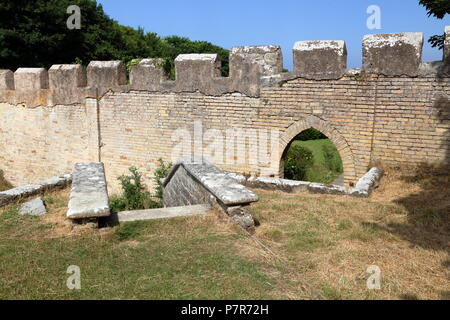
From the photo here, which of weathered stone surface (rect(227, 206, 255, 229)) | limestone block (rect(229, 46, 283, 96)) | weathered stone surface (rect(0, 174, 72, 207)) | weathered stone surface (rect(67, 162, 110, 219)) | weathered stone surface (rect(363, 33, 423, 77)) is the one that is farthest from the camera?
limestone block (rect(229, 46, 283, 96))

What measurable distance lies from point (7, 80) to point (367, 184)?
10.3 m

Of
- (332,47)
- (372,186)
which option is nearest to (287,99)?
(332,47)

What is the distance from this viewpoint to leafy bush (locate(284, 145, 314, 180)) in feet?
39.4

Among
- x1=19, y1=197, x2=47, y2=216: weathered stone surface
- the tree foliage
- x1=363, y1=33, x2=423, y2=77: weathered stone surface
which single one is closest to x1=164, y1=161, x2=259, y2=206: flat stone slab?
x1=19, y1=197, x2=47, y2=216: weathered stone surface

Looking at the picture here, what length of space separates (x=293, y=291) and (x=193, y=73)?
6.69 meters

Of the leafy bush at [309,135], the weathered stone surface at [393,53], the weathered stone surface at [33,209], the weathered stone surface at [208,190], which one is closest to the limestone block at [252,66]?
the weathered stone surface at [393,53]

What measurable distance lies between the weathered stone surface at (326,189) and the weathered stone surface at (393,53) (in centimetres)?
218

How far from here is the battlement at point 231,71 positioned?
7020 millimetres

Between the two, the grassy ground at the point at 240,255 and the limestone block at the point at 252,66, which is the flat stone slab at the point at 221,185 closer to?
the grassy ground at the point at 240,255

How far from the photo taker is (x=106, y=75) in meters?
10.3

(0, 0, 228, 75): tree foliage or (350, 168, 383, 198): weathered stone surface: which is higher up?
(0, 0, 228, 75): tree foliage

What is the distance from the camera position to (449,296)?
3.24 meters

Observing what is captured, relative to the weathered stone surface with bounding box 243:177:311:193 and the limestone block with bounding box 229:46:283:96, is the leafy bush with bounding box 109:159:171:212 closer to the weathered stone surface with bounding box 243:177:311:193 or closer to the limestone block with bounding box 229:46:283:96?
the weathered stone surface with bounding box 243:177:311:193

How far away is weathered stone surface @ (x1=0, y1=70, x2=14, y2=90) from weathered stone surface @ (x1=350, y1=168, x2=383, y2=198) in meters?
10.0
